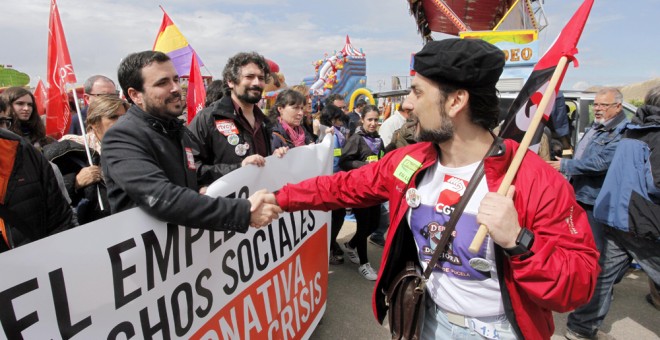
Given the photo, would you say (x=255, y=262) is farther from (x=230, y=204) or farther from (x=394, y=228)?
(x=394, y=228)

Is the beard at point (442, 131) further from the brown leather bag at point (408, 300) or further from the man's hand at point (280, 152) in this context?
the man's hand at point (280, 152)

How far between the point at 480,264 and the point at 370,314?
2.41m

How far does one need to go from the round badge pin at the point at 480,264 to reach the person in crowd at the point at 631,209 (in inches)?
79.9

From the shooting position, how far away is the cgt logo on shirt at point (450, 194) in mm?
1436

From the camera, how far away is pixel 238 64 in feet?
10.1

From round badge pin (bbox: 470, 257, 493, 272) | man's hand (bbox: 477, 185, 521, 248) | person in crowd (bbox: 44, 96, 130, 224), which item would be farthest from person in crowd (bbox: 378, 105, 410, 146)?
man's hand (bbox: 477, 185, 521, 248)

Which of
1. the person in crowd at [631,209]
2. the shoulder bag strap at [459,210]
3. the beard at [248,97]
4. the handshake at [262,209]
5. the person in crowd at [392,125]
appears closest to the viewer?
the shoulder bag strap at [459,210]

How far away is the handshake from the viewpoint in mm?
1791

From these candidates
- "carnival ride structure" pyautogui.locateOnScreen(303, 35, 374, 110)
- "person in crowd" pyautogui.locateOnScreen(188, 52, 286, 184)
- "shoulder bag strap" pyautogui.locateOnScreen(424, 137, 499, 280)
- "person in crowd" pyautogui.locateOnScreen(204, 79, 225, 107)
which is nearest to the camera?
"shoulder bag strap" pyautogui.locateOnScreen(424, 137, 499, 280)

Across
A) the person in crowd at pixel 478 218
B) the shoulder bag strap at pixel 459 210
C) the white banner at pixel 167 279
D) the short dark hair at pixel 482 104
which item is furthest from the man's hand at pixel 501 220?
the white banner at pixel 167 279

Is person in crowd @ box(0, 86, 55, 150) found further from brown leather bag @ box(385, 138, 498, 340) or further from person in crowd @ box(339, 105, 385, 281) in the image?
brown leather bag @ box(385, 138, 498, 340)

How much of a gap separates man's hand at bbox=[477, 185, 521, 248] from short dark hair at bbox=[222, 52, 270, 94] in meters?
2.40

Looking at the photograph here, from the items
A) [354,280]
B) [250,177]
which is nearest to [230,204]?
[250,177]

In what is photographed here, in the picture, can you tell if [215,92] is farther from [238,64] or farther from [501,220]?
[501,220]
